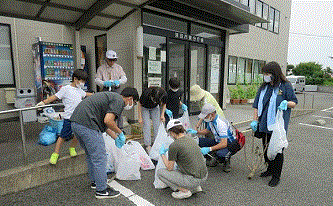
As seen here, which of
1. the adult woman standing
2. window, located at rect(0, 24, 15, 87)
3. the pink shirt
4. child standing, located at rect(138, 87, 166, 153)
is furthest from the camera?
window, located at rect(0, 24, 15, 87)

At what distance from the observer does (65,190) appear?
281 cm

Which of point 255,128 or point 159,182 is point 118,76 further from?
point 255,128

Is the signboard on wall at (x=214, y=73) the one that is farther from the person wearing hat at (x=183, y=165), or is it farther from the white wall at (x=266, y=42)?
the person wearing hat at (x=183, y=165)

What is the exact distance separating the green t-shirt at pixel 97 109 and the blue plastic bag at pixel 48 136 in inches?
72.6

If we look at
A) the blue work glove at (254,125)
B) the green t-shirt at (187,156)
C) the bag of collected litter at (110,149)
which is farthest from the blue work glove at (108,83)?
the blue work glove at (254,125)

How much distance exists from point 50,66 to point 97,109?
14.1ft

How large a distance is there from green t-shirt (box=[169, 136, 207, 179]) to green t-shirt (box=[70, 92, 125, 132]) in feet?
2.55

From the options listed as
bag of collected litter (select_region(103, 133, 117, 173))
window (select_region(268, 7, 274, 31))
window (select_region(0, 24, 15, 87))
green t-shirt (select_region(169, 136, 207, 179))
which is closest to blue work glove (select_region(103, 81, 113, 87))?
bag of collected litter (select_region(103, 133, 117, 173))

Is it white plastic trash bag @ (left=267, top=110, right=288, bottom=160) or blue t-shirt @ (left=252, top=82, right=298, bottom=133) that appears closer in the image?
white plastic trash bag @ (left=267, top=110, right=288, bottom=160)

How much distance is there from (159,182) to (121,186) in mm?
546

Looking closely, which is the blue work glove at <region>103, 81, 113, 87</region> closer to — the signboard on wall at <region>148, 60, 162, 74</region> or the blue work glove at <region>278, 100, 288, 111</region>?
the signboard on wall at <region>148, 60, 162, 74</region>

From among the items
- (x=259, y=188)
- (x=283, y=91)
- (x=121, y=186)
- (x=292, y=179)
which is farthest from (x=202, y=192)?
(x=283, y=91)

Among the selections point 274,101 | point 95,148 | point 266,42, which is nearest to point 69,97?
point 95,148

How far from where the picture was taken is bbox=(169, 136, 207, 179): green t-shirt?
8.02 ft
